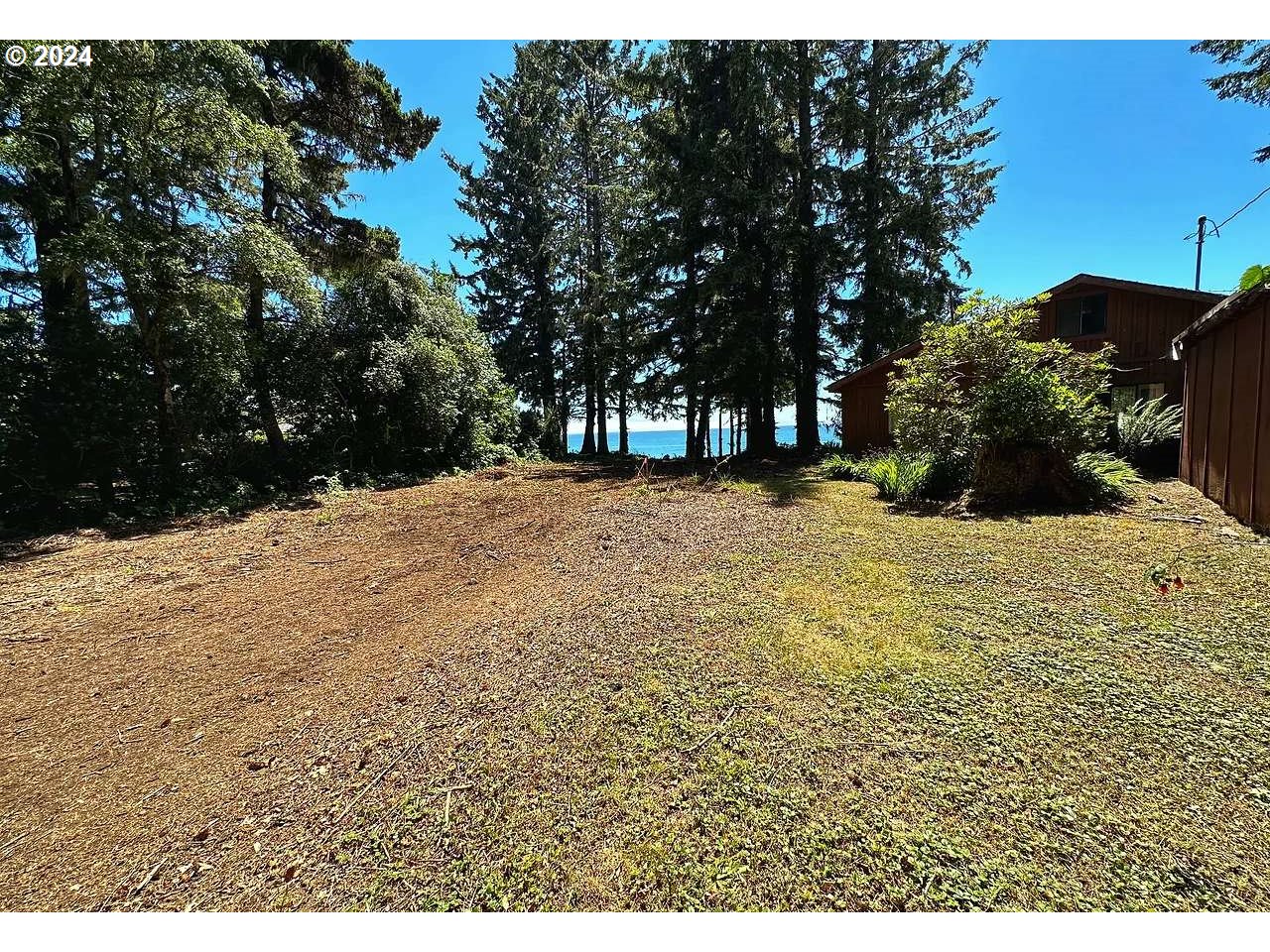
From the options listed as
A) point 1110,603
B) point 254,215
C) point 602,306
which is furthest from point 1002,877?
point 602,306

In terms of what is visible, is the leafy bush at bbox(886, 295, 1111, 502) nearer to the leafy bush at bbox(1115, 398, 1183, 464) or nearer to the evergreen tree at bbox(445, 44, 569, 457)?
the leafy bush at bbox(1115, 398, 1183, 464)

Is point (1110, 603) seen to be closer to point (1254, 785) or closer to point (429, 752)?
point (1254, 785)

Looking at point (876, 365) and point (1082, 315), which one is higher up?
point (1082, 315)

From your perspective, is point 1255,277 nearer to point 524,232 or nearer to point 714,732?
point 714,732

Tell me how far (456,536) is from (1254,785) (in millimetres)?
6389

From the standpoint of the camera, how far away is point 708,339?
13.8 m

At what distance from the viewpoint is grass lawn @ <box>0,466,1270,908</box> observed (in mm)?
1506


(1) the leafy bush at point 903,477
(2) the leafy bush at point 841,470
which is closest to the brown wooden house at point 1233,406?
(1) the leafy bush at point 903,477

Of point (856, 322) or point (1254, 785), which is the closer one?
point (1254, 785)

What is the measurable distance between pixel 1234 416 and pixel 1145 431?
12.9ft

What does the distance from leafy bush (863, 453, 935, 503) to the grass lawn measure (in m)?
2.33

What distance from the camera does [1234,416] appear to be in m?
4.81

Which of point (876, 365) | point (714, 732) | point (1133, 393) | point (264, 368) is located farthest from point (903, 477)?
point (264, 368)

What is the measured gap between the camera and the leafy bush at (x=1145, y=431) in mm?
7668
